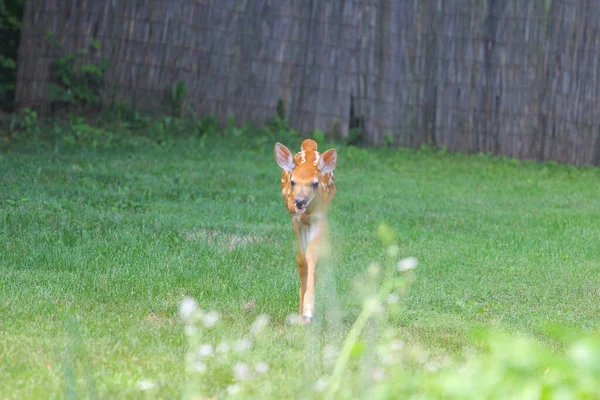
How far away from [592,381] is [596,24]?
44.3 ft

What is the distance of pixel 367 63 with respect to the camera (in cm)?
1489

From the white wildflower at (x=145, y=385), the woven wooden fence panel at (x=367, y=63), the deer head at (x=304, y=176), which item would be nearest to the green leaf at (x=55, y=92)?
the woven wooden fence panel at (x=367, y=63)

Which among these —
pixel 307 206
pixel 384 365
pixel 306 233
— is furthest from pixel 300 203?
pixel 384 365

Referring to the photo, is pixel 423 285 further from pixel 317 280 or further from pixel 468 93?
pixel 468 93

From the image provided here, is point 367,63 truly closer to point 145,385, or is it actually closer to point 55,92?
point 55,92

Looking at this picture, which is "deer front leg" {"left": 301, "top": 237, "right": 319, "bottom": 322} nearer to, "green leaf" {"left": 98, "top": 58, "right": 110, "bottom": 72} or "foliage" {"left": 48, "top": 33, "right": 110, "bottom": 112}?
"foliage" {"left": 48, "top": 33, "right": 110, "bottom": 112}

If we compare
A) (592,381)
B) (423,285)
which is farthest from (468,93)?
(592,381)

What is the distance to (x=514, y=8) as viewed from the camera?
50.0 ft

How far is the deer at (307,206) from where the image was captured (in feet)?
20.2

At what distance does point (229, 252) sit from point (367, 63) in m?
7.04

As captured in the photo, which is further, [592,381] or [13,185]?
[13,185]

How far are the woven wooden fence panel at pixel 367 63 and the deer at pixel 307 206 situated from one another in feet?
26.7

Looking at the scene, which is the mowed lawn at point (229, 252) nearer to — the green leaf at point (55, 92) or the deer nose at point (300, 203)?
the deer nose at point (300, 203)

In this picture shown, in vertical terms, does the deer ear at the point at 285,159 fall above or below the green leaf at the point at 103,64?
below
